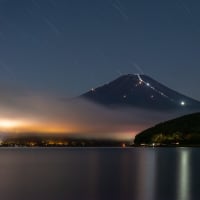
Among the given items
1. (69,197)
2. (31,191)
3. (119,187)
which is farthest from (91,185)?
(69,197)

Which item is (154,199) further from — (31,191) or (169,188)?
(31,191)

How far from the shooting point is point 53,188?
188 feet

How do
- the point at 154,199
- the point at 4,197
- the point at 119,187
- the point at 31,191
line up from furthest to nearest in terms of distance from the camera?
the point at 119,187
the point at 31,191
the point at 4,197
the point at 154,199

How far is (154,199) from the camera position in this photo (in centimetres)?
4569

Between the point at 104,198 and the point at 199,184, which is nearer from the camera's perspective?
the point at 104,198

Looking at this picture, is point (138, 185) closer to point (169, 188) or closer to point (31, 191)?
point (169, 188)

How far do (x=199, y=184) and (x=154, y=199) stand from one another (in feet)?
59.2

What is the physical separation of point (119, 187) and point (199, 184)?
11.6 m

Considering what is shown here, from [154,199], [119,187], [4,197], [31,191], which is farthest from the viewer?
[119,187]

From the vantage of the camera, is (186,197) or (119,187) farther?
(119,187)

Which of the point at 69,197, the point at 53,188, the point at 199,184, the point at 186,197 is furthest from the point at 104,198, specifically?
the point at 199,184

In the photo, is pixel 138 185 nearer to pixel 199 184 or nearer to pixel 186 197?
pixel 199 184

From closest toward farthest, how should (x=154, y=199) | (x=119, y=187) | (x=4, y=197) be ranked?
(x=154, y=199) → (x=4, y=197) → (x=119, y=187)

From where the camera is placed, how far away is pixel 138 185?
2383 inches
